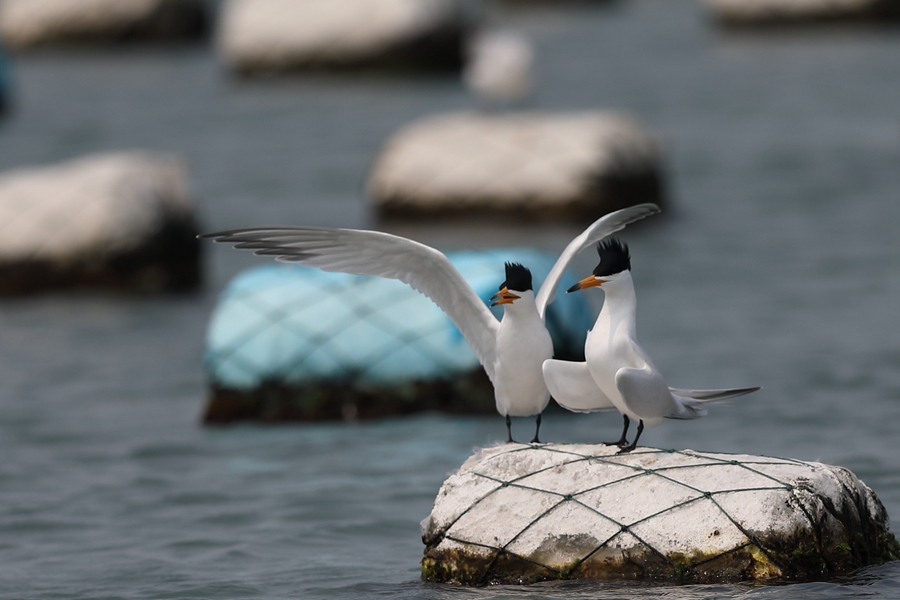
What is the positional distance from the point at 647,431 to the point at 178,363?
14.5 feet

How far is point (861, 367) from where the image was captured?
12945 mm

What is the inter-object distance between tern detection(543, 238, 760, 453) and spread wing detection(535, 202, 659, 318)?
0.14 m

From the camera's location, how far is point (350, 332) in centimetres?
1145

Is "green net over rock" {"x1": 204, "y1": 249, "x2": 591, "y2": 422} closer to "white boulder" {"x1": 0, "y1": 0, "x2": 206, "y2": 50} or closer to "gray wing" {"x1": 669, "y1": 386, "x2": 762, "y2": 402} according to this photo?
"gray wing" {"x1": 669, "y1": 386, "x2": 762, "y2": 402}

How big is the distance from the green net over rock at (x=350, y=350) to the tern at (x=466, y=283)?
3.97 m

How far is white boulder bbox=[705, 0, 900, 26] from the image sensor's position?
3175cm

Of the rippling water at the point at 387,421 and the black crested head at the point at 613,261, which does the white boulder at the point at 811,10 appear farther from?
the black crested head at the point at 613,261

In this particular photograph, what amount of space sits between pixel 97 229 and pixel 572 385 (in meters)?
9.24

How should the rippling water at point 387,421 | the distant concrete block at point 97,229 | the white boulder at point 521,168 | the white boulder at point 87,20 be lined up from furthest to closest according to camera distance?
the white boulder at point 87,20 < the white boulder at point 521,168 < the distant concrete block at point 97,229 < the rippling water at point 387,421

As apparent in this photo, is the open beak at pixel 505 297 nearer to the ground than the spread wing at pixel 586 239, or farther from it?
nearer to the ground

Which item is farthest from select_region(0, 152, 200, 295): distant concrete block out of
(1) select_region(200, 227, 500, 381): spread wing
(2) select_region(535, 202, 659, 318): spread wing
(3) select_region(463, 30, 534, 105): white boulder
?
(2) select_region(535, 202, 659, 318): spread wing

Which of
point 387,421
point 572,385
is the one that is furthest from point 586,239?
point 387,421

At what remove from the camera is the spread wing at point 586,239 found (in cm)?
700

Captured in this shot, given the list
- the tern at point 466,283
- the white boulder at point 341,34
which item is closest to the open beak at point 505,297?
the tern at point 466,283
